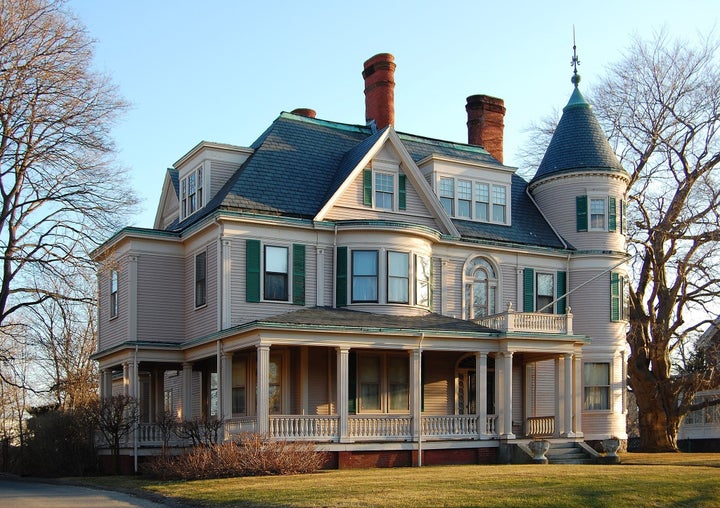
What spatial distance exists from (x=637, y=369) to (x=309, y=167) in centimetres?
1768

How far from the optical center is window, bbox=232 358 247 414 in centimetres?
3065

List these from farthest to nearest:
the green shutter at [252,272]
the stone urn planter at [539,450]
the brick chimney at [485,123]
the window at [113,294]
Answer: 1. the brick chimney at [485,123]
2. the window at [113,294]
3. the green shutter at [252,272]
4. the stone urn planter at [539,450]

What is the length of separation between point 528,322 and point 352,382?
6068mm

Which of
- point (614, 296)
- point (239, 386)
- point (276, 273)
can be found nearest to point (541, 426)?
point (614, 296)

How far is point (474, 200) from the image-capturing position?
34688mm

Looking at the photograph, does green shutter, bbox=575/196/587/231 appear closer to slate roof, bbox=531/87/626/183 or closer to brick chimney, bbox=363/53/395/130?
slate roof, bbox=531/87/626/183

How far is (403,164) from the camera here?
105 feet

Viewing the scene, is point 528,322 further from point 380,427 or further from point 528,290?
point 380,427

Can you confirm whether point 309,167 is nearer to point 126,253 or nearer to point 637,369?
point 126,253

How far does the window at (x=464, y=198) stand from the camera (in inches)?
1353

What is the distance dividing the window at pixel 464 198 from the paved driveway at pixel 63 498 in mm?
16854

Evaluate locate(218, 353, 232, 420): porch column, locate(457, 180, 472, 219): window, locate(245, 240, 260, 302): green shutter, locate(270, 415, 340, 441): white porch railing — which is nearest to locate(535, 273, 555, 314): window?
locate(457, 180, 472, 219): window

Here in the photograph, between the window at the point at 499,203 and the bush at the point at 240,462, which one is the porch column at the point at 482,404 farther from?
the window at the point at 499,203

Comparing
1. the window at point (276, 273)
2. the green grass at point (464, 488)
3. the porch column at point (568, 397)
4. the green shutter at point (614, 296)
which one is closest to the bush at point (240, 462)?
the green grass at point (464, 488)
